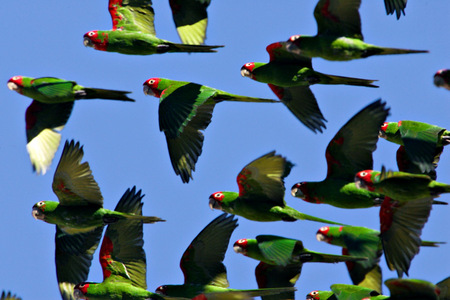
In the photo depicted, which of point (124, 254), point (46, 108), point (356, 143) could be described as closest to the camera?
point (356, 143)

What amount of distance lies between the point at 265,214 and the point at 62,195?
4.09m

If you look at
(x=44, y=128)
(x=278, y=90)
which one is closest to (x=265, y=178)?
(x=278, y=90)

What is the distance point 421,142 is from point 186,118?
4672 millimetres

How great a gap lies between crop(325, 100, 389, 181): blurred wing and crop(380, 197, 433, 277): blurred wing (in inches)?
49.8

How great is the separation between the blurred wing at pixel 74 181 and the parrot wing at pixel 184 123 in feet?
5.72

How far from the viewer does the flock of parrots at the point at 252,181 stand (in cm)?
1608

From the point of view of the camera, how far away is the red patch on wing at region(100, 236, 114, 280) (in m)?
18.2

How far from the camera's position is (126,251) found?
1842cm

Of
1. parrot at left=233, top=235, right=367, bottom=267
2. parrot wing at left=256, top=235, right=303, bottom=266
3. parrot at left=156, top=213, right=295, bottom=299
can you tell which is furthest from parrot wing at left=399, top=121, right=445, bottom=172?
parrot at left=156, top=213, right=295, bottom=299

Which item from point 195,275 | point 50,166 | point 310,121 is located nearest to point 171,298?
point 195,275

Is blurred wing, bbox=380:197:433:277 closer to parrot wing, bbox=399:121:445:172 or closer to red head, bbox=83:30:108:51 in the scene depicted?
parrot wing, bbox=399:121:445:172

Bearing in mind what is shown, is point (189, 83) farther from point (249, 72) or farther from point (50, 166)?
point (50, 166)

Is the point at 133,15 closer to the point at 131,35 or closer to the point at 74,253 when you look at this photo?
the point at 131,35

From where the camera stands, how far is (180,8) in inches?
771
